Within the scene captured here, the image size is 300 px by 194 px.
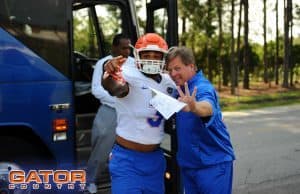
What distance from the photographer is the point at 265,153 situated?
8703 millimetres

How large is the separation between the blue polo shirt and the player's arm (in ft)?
1.43

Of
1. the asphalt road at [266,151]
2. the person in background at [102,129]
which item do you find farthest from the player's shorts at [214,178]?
the asphalt road at [266,151]

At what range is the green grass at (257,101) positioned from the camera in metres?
17.1

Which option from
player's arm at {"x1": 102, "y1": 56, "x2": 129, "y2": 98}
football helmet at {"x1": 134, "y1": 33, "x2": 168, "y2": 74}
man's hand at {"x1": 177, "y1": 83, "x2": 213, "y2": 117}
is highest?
football helmet at {"x1": 134, "y1": 33, "x2": 168, "y2": 74}

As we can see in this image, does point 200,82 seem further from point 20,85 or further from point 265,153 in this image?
point 265,153

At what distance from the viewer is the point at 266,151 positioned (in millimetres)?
8883

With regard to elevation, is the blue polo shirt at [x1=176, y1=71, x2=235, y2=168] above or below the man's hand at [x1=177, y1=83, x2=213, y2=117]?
below

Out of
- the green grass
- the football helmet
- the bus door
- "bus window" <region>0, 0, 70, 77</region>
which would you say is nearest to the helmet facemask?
the football helmet

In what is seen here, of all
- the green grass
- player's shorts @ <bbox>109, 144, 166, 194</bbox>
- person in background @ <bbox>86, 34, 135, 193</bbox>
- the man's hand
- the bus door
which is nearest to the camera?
the man's hand

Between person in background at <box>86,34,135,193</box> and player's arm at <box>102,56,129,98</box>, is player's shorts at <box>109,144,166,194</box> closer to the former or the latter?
player's arm at <box>102,56,129,98</box>

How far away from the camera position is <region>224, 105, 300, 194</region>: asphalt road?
257 inches

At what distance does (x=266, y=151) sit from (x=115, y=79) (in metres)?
6.11

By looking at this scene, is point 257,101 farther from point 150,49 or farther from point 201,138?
point 150,49

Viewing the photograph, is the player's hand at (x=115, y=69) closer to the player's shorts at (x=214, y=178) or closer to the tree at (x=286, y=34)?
the player's shorts at (x=214, y=178)
